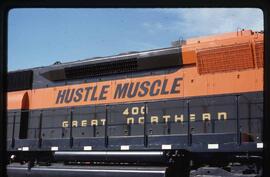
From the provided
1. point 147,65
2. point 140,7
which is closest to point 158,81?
point 147,65

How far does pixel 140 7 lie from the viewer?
14.0 ft

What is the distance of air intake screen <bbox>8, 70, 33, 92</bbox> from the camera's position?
11609 mm

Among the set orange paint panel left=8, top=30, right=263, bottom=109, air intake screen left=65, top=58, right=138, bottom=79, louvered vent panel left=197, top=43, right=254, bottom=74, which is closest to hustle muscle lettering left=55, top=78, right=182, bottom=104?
orange paint panel left=8, top=30, right=263, bottom=109

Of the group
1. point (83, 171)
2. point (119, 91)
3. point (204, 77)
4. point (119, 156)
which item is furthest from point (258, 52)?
point (83, 171)

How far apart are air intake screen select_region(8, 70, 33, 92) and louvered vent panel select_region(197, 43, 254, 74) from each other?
5.07 meters

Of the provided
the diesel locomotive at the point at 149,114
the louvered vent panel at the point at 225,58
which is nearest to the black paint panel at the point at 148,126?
the diesel locomotive at the point at 149,114

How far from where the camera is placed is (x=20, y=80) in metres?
11.8

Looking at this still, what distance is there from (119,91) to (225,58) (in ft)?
8.43

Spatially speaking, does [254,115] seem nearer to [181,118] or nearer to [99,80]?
[181,118]

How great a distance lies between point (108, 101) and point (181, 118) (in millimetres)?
1922

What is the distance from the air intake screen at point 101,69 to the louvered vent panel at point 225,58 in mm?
1669

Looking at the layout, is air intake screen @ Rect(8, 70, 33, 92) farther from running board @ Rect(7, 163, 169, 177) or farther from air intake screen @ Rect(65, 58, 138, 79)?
running board @ Rect(7, 163, 169, 177)

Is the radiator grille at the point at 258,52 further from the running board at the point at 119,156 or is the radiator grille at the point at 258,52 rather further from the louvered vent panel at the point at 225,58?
the running board at the point at 119,156

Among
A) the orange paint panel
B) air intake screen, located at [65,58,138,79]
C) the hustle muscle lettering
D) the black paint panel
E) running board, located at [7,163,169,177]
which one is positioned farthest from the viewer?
air intake screen, located at [65,58,138,79]
